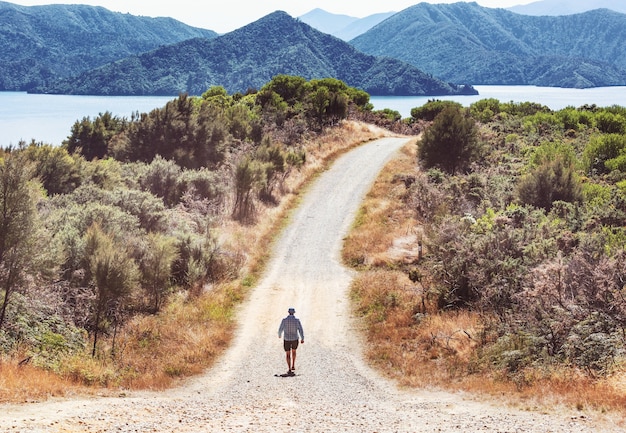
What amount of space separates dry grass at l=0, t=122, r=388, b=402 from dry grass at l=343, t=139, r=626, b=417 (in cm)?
421

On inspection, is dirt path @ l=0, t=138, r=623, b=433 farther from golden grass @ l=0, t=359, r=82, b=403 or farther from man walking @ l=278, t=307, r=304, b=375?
golden grass @ l=0, t=359, r=82, b=403

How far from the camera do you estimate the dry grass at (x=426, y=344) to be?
984 centimetres

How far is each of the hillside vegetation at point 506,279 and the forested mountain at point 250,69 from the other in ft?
435

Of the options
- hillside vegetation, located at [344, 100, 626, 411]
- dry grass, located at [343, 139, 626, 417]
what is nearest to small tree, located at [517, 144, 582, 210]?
hillside vegetation, located at [344, 100, 626, 411]

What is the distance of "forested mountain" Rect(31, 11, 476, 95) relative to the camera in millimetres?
161875

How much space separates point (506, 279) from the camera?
15375mm

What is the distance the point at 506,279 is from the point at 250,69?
577 feet

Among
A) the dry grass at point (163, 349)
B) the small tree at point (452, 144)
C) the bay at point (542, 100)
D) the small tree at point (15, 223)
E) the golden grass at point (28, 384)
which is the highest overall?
the bay at point (542, 100)

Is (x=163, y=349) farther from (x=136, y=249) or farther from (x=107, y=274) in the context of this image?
(x=136, y=249)

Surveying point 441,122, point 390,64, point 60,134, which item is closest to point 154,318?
point 441,122

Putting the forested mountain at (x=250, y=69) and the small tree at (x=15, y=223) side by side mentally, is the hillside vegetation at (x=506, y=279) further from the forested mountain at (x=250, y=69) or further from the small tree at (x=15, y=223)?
the forested mountain at (x=250, y=69)

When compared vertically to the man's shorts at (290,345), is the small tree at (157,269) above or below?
above

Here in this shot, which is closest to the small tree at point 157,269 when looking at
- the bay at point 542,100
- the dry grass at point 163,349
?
the dry grass at point 163,349

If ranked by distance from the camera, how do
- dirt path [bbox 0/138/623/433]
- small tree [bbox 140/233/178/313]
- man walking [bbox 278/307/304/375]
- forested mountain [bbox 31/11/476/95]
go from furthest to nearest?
forested mountain [bbox 31/11/476/95] → small tree [bbox 140/233/178/313] → man walking [bbox 278/307/304/375] → dirt path [bbox 0/138/623/433]
